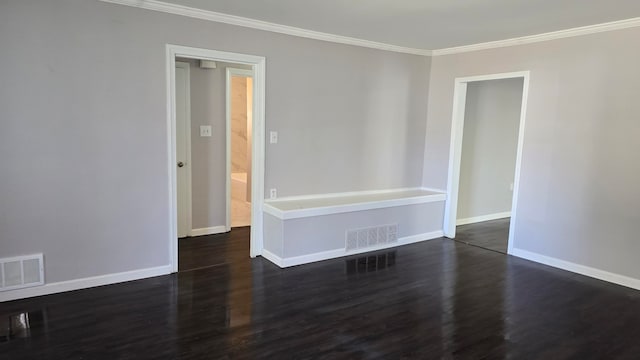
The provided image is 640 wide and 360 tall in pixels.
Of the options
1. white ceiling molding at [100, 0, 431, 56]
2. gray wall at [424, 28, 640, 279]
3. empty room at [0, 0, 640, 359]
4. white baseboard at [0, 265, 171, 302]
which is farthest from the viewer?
gray wall at [424, 28, 640, 279]

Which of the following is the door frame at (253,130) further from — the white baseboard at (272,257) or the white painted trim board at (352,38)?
the white painted trim board at (352,38)

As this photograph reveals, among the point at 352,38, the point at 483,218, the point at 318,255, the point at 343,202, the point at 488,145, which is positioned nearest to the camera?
the point at 318,255

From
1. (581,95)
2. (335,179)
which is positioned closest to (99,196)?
(335,179)

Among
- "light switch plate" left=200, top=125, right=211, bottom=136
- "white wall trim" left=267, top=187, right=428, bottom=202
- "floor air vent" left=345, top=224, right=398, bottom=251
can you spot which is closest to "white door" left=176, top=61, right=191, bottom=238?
"light switch plate" left=200, top=125, right=211, bottom=136

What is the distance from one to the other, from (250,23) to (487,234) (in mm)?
3961

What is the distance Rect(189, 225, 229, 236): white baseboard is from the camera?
5085 mm

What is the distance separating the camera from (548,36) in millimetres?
4152

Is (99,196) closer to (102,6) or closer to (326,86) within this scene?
(102,6)

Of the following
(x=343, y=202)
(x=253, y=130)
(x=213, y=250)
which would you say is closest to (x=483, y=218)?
(x=343, y=202)

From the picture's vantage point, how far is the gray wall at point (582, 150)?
371cm

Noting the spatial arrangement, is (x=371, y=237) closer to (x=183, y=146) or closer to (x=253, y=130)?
(x=253, y=130)

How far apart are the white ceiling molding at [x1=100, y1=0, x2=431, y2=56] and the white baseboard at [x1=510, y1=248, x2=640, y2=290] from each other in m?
2.72

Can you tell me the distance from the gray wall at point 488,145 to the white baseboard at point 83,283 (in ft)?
13.8

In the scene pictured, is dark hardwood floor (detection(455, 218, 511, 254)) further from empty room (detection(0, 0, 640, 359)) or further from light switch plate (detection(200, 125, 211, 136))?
light switch plate (detection(200, 125, 211, 136))
